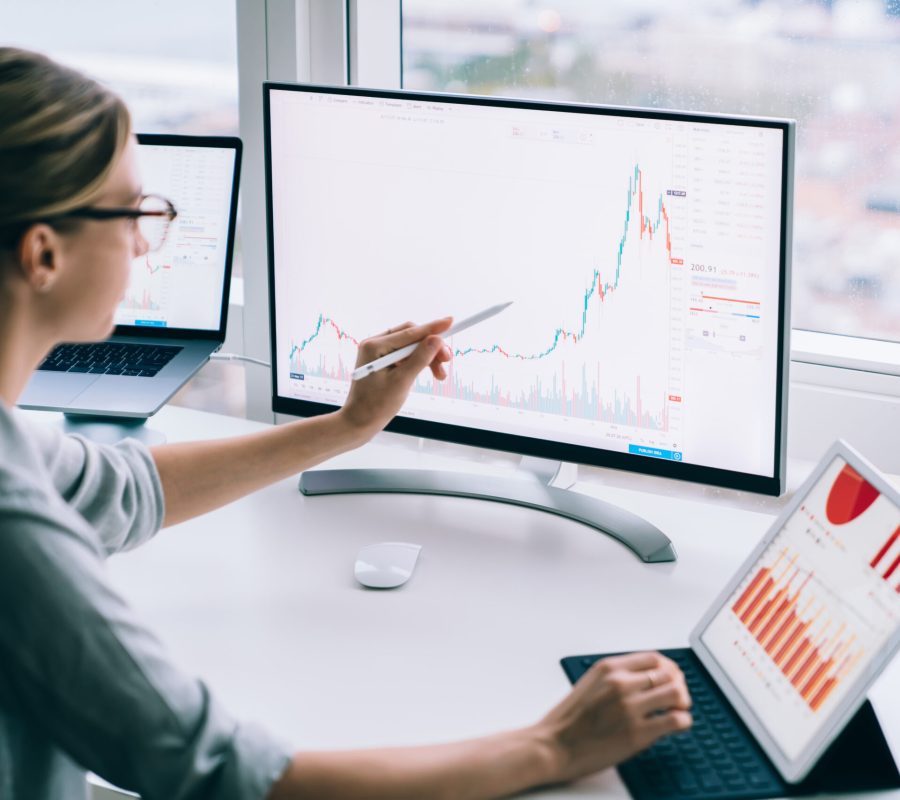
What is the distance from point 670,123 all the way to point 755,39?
1.51 feet

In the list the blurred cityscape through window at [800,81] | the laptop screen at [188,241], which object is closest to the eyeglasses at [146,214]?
the laptop screen at [188,241]

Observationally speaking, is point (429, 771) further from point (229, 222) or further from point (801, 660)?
point (229, 222)

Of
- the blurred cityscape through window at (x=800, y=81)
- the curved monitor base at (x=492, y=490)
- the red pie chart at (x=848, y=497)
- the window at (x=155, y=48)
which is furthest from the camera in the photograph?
the window at (x=155, y=48)

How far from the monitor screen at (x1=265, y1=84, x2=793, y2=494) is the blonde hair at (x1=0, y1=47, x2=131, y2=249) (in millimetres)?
483

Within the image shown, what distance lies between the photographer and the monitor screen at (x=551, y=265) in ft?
3.72

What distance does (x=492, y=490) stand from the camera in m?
1.38

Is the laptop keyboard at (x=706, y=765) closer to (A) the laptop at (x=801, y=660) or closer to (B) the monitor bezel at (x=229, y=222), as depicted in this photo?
(A) the laptop at (x=801, y=660)

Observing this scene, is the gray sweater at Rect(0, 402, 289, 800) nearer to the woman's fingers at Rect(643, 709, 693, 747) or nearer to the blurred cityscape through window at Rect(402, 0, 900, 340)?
the woman's fingers at Rect(643, 709, 693, 747)

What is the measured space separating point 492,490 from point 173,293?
55cm

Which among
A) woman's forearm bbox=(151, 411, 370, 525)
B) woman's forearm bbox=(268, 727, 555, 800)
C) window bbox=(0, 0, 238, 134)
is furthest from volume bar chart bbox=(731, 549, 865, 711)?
window bbox=(0, 0, 238, 134)

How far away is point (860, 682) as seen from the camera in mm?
836

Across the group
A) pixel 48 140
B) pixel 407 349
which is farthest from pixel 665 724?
pixel 48 140

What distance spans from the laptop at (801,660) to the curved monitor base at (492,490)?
27cm

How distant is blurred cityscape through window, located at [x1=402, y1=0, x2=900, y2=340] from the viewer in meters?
1.47
